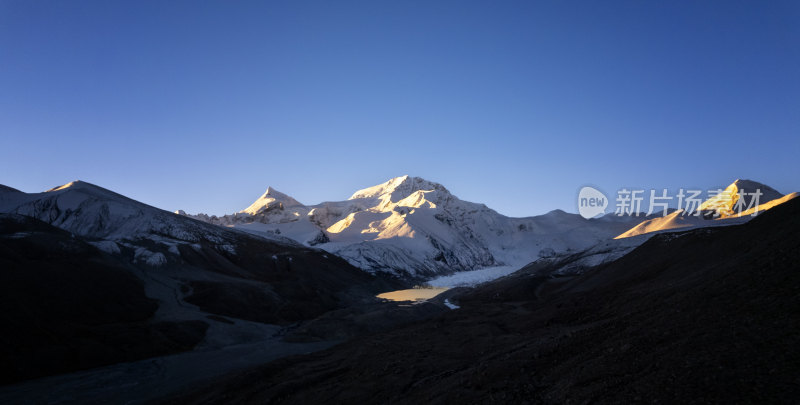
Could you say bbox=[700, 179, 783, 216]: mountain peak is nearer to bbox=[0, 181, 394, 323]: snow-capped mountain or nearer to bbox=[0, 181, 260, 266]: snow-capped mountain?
bbox=[0, 181, 394, 323]: snow-capped mountain

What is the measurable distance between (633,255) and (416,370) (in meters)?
39.3

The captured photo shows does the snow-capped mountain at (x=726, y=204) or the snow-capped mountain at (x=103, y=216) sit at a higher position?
the snow-capped mountain at (x=103, y=216)

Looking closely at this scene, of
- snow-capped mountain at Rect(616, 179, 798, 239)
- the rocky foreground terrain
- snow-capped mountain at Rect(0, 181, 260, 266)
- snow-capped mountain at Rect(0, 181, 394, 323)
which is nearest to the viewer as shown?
the rocky foreground terrain

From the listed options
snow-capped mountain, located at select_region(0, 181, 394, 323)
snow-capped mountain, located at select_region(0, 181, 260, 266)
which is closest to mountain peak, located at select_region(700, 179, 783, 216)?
snow-capped mountain, located at select_region(0, 181, 394, 323)

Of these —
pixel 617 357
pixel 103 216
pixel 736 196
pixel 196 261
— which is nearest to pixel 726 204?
pixel 736 196

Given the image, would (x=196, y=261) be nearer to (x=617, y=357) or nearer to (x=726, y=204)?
(x=617, y=357)

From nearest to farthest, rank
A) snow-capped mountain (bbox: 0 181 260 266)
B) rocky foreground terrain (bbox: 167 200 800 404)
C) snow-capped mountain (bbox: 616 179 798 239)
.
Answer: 1. rocky foreground terrain (bbox: 167 200 800 404)
2. snow-capped mountain (bbox: 0 181 260 266)
3. snow-capped mountain (bbox: 616 179 798 239)

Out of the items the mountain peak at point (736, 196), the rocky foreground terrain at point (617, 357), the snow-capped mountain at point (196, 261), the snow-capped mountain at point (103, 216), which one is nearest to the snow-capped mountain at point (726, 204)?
the mountain peak at point (736, 196)

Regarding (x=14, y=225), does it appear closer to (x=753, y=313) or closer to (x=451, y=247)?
(x=753, y=313)

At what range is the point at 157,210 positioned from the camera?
9612 cm

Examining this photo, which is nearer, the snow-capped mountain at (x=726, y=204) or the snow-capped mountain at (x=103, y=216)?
the snow-capped mountain at (x=103, y=216)

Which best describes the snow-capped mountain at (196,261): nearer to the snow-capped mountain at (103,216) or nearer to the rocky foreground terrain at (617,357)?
the snow-capped mountain at (103,216)

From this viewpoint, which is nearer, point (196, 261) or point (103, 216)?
point (196, 261)

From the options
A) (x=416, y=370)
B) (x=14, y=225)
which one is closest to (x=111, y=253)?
(x=14, y=225)
